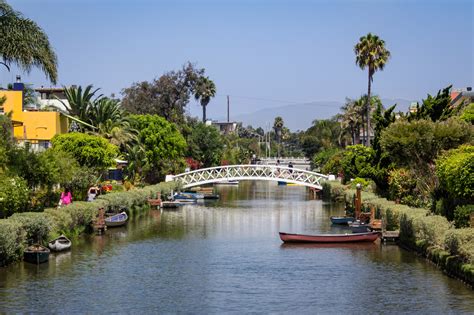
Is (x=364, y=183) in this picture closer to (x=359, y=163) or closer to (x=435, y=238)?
(x=359, y=163)

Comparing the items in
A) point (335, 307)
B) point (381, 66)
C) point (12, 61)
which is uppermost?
point (381, 66)

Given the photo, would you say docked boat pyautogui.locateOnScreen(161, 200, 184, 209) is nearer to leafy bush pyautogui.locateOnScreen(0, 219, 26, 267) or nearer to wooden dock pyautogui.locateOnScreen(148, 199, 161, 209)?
wooden dock pyautogui.locateOnScreen(148, 199, 161, 209)

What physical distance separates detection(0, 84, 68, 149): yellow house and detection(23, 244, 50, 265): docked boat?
2874 cm

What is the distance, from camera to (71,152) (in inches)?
2625

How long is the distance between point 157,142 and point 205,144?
2973 cm

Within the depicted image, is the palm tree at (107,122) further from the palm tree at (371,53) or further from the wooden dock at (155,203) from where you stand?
the palm tree at (371,53)

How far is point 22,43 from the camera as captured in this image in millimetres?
43031

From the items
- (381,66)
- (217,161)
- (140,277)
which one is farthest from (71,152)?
(217,161)

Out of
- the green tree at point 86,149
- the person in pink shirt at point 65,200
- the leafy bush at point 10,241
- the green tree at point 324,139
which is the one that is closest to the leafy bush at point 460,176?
the leafy bush at point 10,241

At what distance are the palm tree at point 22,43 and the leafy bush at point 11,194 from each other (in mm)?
5721

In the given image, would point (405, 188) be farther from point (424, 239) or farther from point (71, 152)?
point (71, 152)

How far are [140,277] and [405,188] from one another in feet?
85.2

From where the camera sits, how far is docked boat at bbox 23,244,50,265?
40.7m

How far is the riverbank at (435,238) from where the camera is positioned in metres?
34.3
